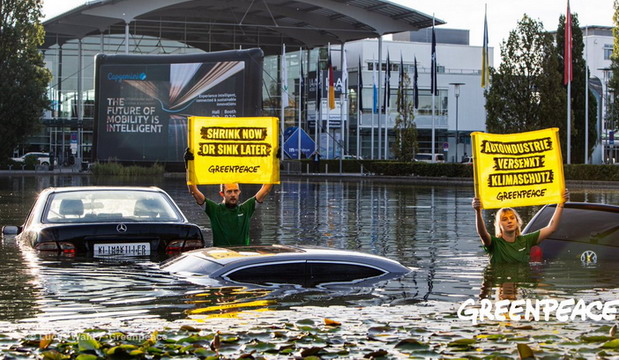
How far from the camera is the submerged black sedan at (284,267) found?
33.3 ft

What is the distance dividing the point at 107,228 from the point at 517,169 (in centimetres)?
439

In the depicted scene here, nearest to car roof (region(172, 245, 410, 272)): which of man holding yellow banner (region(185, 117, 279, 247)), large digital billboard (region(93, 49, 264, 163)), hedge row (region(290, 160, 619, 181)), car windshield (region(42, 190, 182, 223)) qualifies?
car windshield (region(42, 190, 182, 223))

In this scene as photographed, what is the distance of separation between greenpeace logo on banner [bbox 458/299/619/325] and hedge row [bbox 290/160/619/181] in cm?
4231

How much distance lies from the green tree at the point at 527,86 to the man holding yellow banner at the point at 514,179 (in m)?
45.7

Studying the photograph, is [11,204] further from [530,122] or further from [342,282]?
[530,122]

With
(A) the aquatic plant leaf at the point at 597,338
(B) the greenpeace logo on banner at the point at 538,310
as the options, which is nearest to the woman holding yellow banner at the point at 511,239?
(B) the greenpeace logo on banner at the point at 538,310

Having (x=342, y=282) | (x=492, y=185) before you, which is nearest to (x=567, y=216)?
(x=492, y=185)

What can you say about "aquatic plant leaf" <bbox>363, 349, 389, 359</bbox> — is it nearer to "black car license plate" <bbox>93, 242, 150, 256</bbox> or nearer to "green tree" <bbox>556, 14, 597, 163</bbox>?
"black car license plate" <bbox>93, 242, 150, 256</bbox>

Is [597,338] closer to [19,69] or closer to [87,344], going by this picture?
[87,344]

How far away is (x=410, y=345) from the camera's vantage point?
288 inches

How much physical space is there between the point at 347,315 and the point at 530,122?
50.1 meters

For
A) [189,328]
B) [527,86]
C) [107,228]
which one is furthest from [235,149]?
[527,86]

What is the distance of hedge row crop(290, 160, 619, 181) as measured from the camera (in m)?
51.2

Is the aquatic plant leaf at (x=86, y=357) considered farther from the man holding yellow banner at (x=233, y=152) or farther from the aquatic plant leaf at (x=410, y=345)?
the man holding yellow banner at (x=233, y=152)
